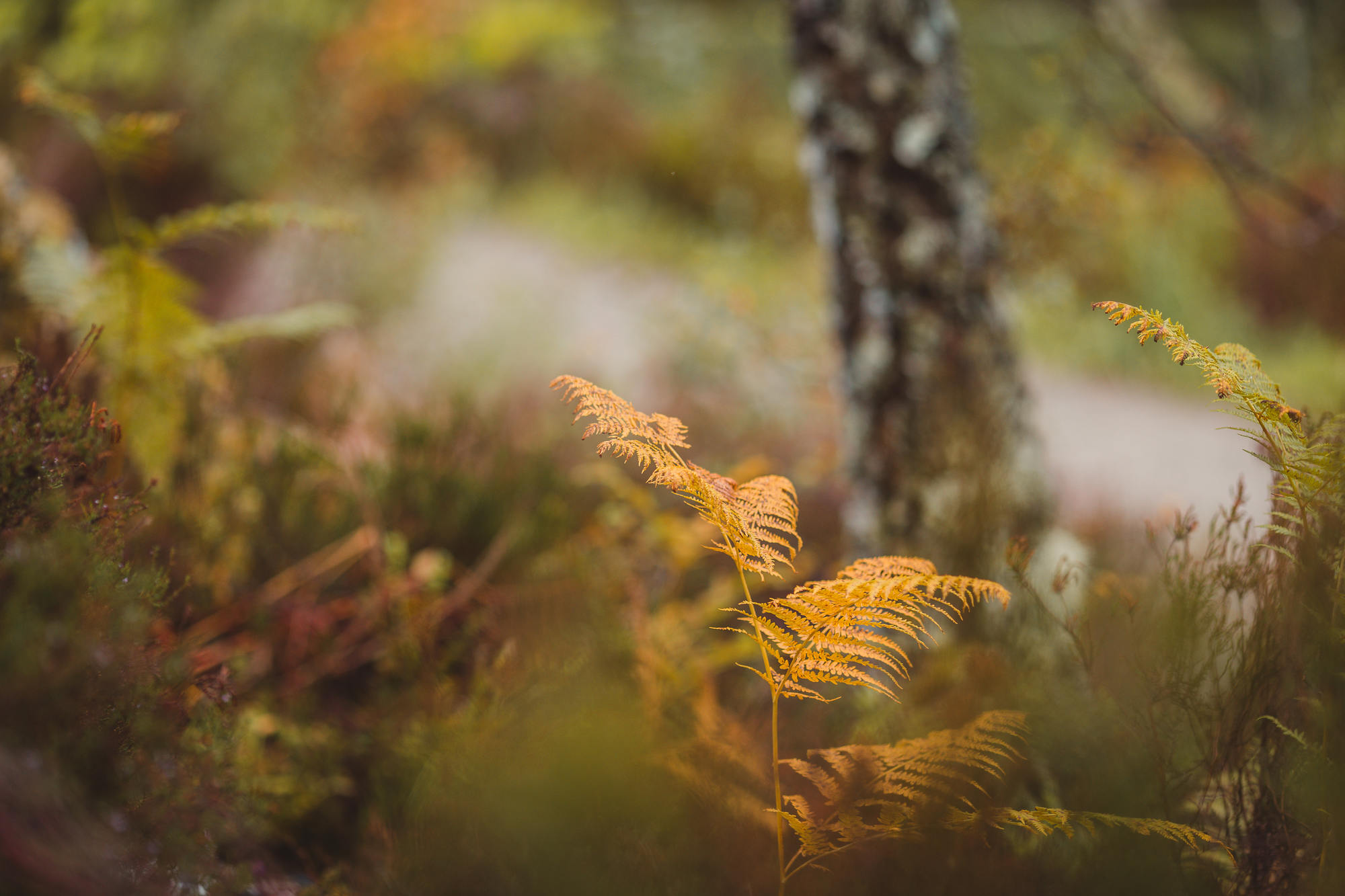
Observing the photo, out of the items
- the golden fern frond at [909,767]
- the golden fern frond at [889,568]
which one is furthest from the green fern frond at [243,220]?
the golden fern frond at [909,767]

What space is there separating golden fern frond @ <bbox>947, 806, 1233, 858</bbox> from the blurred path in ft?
7.76

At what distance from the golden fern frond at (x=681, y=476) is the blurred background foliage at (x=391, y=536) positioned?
0.38 metres

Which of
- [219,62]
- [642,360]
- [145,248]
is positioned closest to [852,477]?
[145,248]

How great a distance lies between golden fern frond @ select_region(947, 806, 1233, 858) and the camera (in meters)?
0.84

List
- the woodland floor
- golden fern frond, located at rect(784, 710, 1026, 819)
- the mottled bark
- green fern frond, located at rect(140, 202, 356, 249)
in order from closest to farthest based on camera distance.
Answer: golden fern frond, located at rect(784, 710, 1026, 819)
green fern frond, located at rect(140, 202, 356, 249)
the mottled bark
the woodland floor

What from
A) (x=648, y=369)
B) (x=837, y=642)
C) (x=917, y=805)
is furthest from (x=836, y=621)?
(x=648, y=369)

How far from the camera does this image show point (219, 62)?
465cm

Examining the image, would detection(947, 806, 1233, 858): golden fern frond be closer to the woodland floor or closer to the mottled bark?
the mottled bark

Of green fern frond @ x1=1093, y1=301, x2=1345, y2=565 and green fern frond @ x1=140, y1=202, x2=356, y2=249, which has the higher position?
green fern frond @ x1=1093, y1=301, x2=1345, y2=565

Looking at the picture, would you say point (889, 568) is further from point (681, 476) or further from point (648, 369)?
point (648, 369)

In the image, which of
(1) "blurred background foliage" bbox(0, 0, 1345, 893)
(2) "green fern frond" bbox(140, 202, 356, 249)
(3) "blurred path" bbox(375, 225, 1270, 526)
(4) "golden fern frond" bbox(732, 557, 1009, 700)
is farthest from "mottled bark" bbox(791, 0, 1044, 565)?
(3) "blurred path" bbox(375, 225, 1270, 526)

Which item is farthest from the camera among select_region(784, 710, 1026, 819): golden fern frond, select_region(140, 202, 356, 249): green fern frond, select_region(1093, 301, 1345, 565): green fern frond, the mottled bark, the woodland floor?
the woodland floor

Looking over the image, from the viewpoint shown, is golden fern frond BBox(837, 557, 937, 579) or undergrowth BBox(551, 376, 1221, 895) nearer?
undergrowth BBox(551, 376, 1221, 895)

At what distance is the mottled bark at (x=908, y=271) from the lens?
76.3 inches
